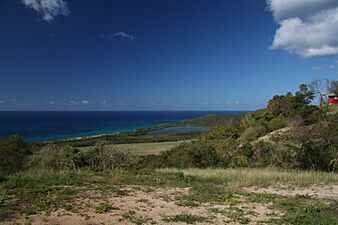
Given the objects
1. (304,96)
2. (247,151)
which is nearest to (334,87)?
(304,96)

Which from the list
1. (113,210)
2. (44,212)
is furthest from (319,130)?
(44,212)

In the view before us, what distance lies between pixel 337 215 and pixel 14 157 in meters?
19.1

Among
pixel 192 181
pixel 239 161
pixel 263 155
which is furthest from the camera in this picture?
pixel 263 155

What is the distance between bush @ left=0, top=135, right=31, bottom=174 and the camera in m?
19.3

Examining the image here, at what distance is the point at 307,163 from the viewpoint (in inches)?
739

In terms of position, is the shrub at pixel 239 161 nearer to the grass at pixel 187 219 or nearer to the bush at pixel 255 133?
the grass at pixel 187 219

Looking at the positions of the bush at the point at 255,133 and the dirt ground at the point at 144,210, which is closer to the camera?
the dirt ground at the point at 144,210

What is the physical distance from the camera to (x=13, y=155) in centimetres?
2064

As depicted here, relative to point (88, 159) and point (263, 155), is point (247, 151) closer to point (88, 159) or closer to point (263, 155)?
point (263, 155)

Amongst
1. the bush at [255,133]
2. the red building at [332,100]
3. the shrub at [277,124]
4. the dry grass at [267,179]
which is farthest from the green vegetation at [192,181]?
the red building at [332,100]

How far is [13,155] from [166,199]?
51.6ft

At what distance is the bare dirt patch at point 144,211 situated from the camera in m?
6.61

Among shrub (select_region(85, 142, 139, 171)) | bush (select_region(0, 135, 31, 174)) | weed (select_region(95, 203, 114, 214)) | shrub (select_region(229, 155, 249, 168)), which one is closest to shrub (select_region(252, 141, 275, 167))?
Result: shrub (select_region(229, 155, 249, 168))

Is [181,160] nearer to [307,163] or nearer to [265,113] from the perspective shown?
[307,163]
